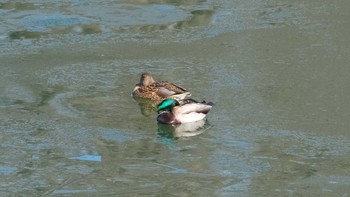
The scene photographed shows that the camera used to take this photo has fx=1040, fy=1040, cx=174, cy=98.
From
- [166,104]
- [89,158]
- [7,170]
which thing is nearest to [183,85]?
[166,104]

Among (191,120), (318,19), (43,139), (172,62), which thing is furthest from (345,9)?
(43,139)

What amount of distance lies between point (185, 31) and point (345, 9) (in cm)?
218

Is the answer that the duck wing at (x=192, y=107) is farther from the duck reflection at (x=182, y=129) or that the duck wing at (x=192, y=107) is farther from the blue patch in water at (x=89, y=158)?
the blue patch in water at (x=89, y=158)

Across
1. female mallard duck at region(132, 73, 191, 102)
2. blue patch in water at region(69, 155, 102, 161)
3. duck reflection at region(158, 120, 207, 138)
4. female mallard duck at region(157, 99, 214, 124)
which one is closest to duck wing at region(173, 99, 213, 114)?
female mallard duck at region(157, 99, 214, 124)

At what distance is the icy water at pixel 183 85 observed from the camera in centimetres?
786

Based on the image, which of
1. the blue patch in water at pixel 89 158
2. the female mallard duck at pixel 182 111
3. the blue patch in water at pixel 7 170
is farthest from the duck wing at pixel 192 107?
the blue patch in water at pixel 7 170

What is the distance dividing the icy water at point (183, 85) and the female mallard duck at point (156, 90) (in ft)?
0.61

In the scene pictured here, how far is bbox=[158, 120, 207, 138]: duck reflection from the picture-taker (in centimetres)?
902

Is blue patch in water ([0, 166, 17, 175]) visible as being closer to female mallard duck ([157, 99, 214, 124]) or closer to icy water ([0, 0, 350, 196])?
icy water ([0, 0, 350, 196])

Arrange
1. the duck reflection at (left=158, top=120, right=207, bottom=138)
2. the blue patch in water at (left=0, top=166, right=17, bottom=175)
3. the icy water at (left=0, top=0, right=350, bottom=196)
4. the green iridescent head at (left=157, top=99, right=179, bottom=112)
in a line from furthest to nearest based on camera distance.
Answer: the green iridescent head at (left=157, top=99, right=179, bottom=112)
the duck reflection at (left=158, top=120, right=207, bottom=138)
the blue patch in water at (left=0, top=166, right=17, bottom=175)
the icy water at (left=0, top=0, right=350, bottom=196)

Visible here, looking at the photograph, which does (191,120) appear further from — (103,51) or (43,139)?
(103,51)

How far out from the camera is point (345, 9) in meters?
13.0

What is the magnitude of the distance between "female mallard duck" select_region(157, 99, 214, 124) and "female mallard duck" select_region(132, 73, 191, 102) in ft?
0.99

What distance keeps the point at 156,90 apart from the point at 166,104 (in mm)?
624
